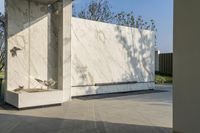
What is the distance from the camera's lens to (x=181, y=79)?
376cm

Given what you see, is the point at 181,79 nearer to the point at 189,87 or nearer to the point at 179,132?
the point at 189,87

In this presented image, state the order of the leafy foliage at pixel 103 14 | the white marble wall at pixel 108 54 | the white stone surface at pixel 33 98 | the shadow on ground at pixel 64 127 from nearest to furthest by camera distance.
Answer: the shadow on ground at pixel 64 127, the white stone surface at pixel 33 98, the white marble wall at pixel 108 54, the leafy foliage at pixel 103 14

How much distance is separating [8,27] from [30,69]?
4.43ft

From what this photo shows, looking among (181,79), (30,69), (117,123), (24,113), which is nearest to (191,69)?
(181,79)

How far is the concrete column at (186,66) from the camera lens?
3488mm

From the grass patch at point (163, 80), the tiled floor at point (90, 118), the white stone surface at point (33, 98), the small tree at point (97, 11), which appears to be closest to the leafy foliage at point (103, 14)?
the small tree at point (97, 11)

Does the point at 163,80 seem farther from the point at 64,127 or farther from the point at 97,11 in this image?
the point at 64,127

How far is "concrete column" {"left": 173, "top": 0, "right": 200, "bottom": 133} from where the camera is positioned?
349cm

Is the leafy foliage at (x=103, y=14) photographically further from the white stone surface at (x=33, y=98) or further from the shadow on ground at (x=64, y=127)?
the shadow on ground at (x=64, y=127)

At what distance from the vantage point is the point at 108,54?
9539 millimetres

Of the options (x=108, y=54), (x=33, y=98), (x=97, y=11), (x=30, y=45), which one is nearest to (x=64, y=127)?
(x=33, y=98)

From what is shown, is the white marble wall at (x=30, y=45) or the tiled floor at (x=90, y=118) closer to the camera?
the tiled floor at (x=90, y=118)

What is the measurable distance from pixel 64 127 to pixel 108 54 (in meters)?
5.38

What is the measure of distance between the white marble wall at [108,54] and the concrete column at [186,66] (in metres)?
5.00
